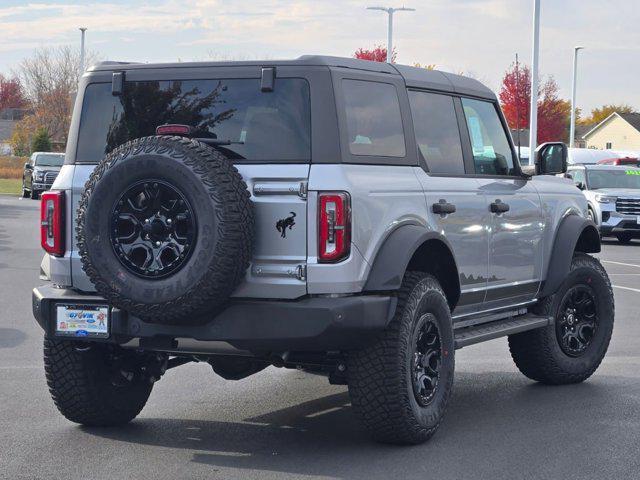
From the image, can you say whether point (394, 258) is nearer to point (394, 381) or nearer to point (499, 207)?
point (394, 381)

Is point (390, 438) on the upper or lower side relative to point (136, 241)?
lower

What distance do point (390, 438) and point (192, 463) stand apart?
42.3 inches

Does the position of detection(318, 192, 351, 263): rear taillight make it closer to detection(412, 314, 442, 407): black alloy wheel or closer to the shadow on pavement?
detection(412, 314, 442, 407): black alloy wheel

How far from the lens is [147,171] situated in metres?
6.42

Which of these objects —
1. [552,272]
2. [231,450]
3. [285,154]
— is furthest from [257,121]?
[552,272]

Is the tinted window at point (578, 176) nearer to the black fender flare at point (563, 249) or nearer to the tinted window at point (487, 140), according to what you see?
the black fender flare at point (563, 249)

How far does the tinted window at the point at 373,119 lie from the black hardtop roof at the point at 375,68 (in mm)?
115

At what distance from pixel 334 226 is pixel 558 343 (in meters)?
3.26

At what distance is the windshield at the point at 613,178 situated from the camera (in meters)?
27.8

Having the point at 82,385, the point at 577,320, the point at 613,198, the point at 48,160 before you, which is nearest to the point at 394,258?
the point at 82,385

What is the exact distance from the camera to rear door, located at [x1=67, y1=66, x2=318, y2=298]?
6.52 meters

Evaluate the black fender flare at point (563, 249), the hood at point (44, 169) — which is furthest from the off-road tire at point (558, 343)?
the hood at point (44, 169)

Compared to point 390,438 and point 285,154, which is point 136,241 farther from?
point 390,438

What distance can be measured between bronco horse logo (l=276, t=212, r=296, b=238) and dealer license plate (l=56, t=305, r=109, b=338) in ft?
3.28
